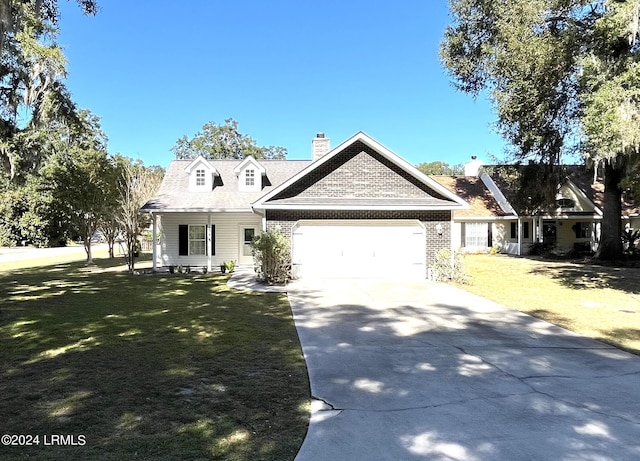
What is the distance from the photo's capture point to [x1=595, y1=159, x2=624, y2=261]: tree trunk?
73.2 ft

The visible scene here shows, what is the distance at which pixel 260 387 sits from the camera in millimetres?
5148

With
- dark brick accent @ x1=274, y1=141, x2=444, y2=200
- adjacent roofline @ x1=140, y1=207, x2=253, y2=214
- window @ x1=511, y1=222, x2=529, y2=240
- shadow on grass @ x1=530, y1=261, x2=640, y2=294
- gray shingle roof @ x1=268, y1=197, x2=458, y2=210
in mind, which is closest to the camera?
shadow on grass @ x1=530, y1=261, x2=640, y2=294

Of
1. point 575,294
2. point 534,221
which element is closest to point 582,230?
point 534,221

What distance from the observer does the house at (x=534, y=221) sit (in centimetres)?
2797

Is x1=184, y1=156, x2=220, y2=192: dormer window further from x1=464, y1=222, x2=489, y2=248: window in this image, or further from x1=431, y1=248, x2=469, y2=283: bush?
x1=464, y1=222, x2=489, y2=248: window

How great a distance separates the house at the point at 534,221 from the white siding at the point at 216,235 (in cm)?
1544

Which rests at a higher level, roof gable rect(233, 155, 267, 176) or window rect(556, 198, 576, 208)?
roof gable rect(233, 155, 267, 176)

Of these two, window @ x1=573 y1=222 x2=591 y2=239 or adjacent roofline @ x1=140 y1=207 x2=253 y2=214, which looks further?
window @ x1=573 y1=222 x2=591 y2=239

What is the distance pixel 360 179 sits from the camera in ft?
55.1

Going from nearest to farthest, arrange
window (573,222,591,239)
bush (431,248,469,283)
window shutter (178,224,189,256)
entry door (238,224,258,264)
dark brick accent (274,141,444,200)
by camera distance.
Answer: bush (431,248,469,283) < dark brick accent (274,141,444,200) < window shutter (178,224,189,256) < entry door (238,224,258,264) < window (573,222,591,239)

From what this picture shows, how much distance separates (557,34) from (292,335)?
15802 mm

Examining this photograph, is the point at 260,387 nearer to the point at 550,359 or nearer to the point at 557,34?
the point at 550,359

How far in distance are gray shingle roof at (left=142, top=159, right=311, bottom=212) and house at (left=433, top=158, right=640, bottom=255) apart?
12.8 m

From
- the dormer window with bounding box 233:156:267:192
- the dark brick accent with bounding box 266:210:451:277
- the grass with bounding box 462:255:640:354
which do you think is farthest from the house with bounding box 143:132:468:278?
the dormer window with bounding box 233:156:267:192
